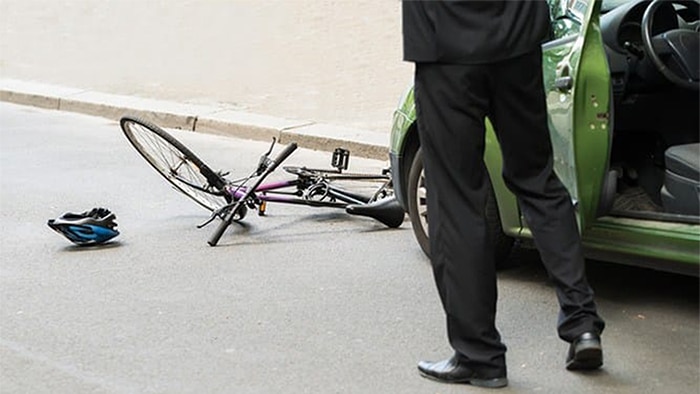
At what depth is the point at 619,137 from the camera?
5.75m

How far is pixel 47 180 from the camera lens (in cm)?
841

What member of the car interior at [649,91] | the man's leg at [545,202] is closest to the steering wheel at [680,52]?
the car interior at [649,91]

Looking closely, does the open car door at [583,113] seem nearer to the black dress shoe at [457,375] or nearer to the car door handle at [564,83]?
the car door handle at [564,83]

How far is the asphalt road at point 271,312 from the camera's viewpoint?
14.8 ft

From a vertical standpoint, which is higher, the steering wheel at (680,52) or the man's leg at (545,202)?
the steering wheel at (680,52)

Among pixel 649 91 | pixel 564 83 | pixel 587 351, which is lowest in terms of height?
pixel 587 351

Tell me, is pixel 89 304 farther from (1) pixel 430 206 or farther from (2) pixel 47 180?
(2) pixel 47 180

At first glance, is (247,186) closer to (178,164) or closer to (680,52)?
(178,164)

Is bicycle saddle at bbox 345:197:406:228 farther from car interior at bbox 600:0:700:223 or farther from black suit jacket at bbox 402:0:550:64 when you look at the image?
black suit jacket at bbox 402:0:550:64

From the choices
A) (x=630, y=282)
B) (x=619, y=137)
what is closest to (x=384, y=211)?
(x=619, y=137)

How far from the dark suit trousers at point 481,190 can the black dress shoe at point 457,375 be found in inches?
1.3

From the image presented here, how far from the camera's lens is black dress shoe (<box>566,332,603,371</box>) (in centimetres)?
436

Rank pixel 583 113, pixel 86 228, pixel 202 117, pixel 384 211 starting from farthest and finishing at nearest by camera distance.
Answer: pixel 202 117
pixel 384 211
pixel 86 228
pixel 583 113

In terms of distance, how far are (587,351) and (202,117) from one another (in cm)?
668
